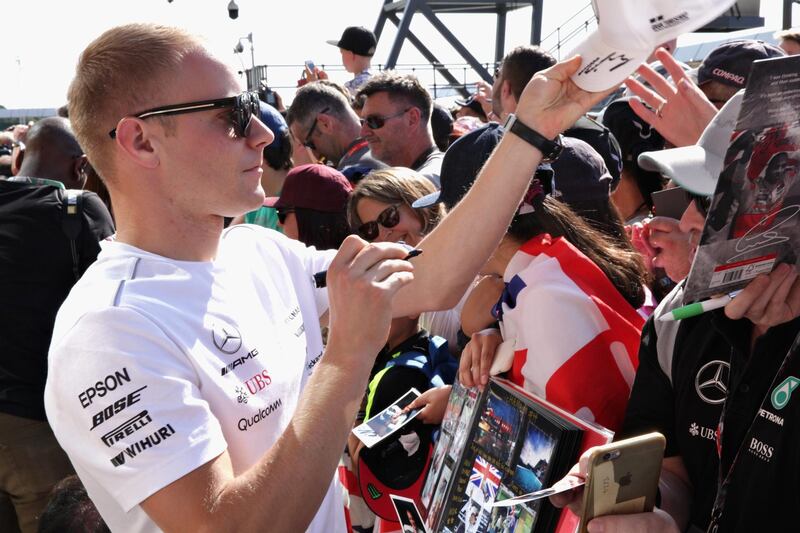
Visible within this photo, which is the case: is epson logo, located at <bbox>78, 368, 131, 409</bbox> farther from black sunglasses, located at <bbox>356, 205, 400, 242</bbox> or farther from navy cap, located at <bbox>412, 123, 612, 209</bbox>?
black sunglasses, located at <bbox>356, 205, 400, 242</bbox>

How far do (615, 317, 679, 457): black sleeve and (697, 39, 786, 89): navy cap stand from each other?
2112 mm

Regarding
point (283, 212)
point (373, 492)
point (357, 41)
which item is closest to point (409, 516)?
point (373, 492)

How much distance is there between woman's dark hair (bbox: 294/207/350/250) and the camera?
384 cm

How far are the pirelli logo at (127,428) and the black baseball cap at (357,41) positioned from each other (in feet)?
23.1

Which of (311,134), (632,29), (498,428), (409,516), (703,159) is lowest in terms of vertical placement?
(409,516)

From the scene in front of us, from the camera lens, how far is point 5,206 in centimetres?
384

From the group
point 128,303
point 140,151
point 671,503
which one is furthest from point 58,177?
point 671,503

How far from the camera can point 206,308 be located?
177cm

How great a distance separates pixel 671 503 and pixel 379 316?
0.86 m

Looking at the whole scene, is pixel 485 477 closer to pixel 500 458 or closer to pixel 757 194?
→ pixel 500 458

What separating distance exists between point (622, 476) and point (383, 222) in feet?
6.83

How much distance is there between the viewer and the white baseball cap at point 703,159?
1.66m

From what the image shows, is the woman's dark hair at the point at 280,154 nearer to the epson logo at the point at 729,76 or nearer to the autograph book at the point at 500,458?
the epson logo at the point at 729,76

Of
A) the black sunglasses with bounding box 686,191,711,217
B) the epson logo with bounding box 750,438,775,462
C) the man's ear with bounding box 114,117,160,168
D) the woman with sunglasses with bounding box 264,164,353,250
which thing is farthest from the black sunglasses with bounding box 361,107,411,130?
the epson logo with bounding box 750,438,775,462
